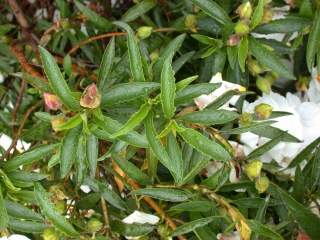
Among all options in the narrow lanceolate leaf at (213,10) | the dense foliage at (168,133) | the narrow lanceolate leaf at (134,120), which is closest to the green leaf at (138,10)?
the dense foliage at (168,133)

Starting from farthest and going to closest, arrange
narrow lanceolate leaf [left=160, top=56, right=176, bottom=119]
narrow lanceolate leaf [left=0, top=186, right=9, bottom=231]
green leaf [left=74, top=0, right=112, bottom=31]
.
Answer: green leaf [left=74, top=0, right=112, bottom=31]
narrow lanceolate leaf [left=0, top=186, right=9, bottom=231]
narrow lanceolate leaf [left=160, top=56, right=176, bottom=119]

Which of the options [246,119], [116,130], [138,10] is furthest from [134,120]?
[138,10]

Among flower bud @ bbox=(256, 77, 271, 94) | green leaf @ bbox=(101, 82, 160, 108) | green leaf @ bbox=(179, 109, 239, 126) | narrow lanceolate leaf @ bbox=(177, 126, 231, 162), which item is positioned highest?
green leaf @ bbox=(101, 82, 160, 108)

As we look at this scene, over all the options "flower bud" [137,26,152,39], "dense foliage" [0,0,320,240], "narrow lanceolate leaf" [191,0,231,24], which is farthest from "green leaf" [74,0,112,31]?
"narrow lanceolate leaf" [191,0,231,24]

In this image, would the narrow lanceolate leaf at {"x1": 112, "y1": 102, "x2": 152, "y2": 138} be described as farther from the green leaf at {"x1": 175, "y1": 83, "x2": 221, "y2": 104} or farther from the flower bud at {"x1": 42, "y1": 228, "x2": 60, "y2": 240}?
the flower bud at {"x1": 42, "y1": 228, "x2": 60, "y2": 240}

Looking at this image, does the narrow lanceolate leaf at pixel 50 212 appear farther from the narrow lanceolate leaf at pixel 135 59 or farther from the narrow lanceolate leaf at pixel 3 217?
the narrow lanceolate leaf at pixel 135 59

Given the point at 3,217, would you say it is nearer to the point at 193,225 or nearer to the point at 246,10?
the point at 193,225

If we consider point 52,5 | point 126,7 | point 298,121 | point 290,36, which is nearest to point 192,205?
point 298,121
